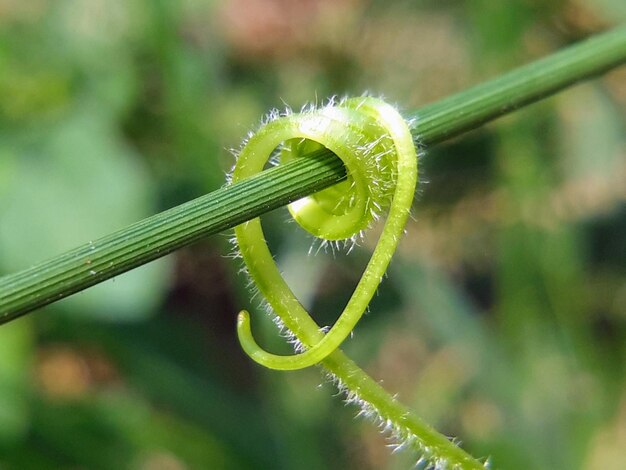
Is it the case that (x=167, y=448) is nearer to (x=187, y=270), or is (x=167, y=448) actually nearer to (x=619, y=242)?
(x=187, y=270)

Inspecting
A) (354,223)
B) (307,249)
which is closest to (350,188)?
(354,223)

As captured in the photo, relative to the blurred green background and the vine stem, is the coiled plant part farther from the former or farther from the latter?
the blurred green background

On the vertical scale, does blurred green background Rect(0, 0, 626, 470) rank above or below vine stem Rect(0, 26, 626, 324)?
above

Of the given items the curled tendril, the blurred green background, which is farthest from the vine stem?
the blurred green background

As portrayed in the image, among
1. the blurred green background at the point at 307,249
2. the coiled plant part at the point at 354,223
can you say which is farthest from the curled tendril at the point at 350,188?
the blurred green background at the point at 307,249

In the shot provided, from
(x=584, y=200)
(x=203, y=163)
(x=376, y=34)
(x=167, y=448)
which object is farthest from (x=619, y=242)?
(x=167, y=448)

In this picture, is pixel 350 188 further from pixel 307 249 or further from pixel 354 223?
pixel 307 249
